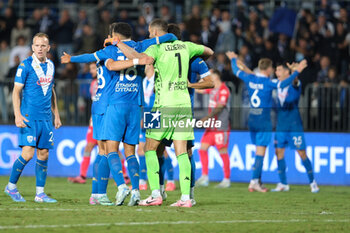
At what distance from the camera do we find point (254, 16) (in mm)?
20750

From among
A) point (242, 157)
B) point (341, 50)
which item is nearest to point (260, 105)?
point (242, 157)

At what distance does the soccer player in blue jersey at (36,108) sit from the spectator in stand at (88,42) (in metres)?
10.6

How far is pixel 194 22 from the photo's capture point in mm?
21188

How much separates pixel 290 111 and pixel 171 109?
18.7 feet

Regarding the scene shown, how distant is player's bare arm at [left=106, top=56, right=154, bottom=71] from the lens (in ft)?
31.2

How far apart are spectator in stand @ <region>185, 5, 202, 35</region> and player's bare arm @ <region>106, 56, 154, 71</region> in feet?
37.6

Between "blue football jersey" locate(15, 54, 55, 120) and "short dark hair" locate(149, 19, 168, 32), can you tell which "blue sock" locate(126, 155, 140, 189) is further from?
"short dark hair" locate(149, 19, 168, 32)

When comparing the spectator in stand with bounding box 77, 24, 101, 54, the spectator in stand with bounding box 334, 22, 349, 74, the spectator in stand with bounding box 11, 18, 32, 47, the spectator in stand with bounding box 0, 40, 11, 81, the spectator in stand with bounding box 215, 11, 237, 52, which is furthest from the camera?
the spectator in stand with bounding box 11, 18, 32, 47

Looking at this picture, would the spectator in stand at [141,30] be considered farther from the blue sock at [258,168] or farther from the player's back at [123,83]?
the player's back at [123,83]

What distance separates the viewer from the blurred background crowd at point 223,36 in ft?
57.5

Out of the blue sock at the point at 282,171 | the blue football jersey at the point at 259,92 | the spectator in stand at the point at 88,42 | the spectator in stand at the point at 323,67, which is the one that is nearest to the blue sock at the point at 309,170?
the blue sock at the point at 282,171

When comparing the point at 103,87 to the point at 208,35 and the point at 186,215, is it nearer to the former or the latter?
the point at 186,215

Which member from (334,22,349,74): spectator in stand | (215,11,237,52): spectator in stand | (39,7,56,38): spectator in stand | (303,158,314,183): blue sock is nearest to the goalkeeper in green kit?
(303,158,314,183): blue sock

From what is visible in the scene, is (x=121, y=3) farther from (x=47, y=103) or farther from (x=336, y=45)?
(x=47, y=103)
